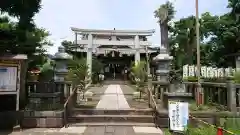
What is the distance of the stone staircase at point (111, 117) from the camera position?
10.2 m

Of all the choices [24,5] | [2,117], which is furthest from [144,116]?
[24,5]

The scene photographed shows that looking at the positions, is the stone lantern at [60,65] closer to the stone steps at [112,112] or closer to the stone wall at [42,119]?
the stone steps at [112,112]

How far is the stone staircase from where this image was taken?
1018cm

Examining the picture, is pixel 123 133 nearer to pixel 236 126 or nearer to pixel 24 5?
pixel 236 126

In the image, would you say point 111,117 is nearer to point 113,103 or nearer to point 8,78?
point 113,103

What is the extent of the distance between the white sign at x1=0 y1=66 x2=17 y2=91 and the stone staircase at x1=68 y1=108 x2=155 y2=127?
7.67 ft

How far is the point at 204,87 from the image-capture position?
12.8 metres

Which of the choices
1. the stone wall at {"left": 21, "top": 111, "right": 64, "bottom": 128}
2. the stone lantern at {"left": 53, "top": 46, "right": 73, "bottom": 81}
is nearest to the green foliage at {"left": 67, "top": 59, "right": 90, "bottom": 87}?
the stone lantern at {"left": 53, "top": 46, "right": 73, "bottom": 81}

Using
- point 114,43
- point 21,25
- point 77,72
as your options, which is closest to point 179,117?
point 21,25

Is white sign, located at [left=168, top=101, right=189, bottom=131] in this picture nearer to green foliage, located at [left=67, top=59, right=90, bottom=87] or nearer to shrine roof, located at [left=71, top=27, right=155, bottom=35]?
green foliage, located at [left=67, top=59, right=90, bottom=87]

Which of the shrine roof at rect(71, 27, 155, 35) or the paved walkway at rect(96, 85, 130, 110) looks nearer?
the paved walkway at rect(96, 85, 130, 110)

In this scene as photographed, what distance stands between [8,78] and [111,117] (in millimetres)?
3766

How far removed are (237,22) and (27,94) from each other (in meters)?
22.4

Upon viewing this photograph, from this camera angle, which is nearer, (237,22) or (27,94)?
(27,94)
